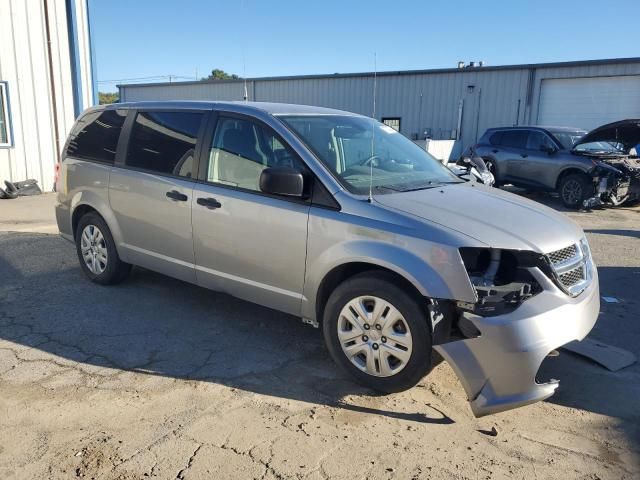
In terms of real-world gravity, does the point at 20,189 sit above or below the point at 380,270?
below

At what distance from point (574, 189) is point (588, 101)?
11.2 metres

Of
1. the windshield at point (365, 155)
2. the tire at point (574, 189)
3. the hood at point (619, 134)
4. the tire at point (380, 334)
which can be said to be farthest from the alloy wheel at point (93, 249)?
the tire at point (574, 189)

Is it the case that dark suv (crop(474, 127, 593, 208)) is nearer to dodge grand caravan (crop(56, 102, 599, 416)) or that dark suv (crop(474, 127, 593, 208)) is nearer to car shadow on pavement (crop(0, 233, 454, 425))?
dodge grand caravan (crop(56, 102, 599, 416))

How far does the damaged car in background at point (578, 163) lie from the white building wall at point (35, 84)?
431 inches

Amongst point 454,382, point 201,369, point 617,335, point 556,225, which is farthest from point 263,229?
point 617,335

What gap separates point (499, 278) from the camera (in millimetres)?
3238

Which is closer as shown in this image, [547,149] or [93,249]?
[93,249]

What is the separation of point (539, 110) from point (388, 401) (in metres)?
21.3

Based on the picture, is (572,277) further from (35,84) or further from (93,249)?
(35,84)

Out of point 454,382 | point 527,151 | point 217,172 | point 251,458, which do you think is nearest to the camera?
point 251,458

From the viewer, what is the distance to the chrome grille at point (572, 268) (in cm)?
327

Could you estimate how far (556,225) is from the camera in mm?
3615

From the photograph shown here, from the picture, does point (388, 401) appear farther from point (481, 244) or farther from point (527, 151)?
point (527, 151)

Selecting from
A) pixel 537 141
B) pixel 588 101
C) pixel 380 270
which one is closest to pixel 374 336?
pixel 380 270
